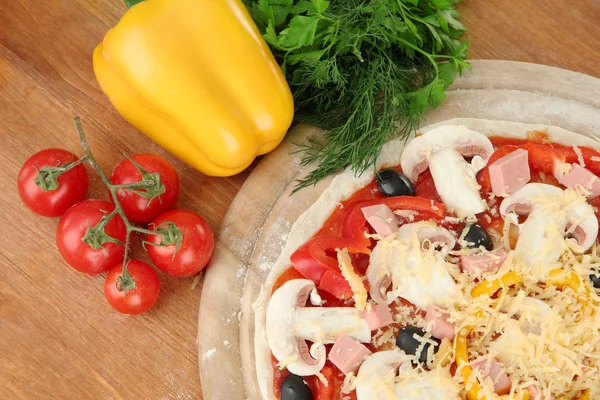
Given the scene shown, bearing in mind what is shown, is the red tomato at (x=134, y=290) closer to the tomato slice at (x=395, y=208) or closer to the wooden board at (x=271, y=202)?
the wooden board at (x=271, y=202)

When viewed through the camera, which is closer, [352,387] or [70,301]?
[352,387]

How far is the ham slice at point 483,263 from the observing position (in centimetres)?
349

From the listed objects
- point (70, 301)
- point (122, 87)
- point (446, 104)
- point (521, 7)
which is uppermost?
point (122, 87)

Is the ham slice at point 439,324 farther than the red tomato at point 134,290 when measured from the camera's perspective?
No

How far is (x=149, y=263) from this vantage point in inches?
153

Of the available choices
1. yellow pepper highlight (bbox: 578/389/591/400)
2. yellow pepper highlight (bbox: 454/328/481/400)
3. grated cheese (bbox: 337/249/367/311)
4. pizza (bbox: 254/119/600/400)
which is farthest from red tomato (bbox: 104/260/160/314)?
yellow pepper highlight (bbox: 578/389/591/400)

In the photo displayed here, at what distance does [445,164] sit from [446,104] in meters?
0.46

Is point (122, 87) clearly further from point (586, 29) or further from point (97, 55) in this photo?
point (586, 29)

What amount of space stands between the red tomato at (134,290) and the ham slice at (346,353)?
95cm

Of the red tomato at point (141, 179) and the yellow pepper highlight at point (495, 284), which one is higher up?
the red tomato at point (141, 179)

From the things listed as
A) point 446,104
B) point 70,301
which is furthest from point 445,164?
point 70,301

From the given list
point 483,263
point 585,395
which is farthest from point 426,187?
point 585,395

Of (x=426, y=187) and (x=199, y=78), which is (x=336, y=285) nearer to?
(x=426, y=187)

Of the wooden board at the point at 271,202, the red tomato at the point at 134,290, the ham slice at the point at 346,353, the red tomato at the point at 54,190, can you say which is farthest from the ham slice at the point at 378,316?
the red tomato at the point at 54,190
